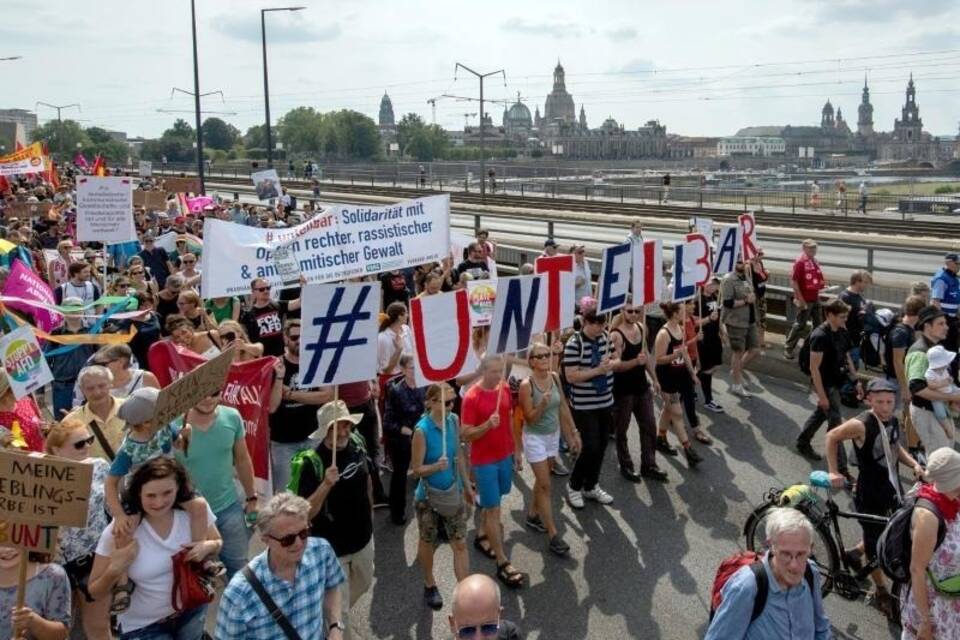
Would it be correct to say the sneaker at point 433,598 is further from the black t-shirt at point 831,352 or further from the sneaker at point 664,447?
the black t-shirt at point 831,352

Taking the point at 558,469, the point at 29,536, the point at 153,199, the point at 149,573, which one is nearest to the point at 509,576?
the point at 558,469

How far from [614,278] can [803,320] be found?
4175 millimetres

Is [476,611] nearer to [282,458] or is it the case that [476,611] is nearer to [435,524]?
[435,524]

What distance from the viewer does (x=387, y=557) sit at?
6422 mm

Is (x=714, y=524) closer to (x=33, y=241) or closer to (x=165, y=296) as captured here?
(x=165, y=296)

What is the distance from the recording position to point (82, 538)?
14.9 ft

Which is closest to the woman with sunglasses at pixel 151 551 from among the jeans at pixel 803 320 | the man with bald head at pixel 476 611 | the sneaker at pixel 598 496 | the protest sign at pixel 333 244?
the man with bald head at pixel 476 611

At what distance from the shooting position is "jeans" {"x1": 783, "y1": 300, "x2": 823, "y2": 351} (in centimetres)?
1090

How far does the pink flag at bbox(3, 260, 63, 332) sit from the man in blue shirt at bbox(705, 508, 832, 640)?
291 inches

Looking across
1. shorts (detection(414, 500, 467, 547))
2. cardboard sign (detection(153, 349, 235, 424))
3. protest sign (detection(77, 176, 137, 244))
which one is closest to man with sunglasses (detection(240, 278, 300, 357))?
shorts (detection(414, 500, 467, 547))

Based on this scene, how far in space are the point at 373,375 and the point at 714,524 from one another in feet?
9.75

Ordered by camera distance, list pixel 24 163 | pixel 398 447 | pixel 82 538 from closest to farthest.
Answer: pixel 82 538 < pixel 398 447 < pixel 24 163

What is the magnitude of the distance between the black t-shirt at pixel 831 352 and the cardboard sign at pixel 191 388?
5076 millimetres

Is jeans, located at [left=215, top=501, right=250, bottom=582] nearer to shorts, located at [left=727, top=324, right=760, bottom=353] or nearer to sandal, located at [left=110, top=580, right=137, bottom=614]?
sandal, located at [left=110, top=580, right=137, bottom=614]
